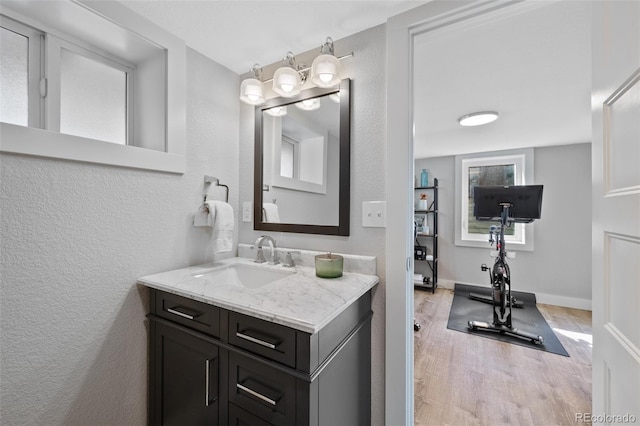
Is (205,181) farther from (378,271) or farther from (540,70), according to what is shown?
(540,70)

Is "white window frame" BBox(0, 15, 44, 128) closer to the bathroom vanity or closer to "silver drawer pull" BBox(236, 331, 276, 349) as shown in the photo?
the bathroom vanity

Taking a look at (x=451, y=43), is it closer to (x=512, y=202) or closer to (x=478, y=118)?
(x=478, y=118)

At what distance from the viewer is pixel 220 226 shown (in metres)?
1.48

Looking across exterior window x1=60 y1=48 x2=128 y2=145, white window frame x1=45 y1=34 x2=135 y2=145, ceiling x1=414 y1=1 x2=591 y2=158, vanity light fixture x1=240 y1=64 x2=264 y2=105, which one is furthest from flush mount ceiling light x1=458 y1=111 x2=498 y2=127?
white window frame x1=45 y1=34 x2=135 y2=145

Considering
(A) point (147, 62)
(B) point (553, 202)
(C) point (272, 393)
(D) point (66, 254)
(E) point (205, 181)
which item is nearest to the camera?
(C) point (272, 393)

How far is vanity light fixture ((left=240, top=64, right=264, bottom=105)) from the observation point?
1.54m

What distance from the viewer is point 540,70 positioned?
5.43 ft

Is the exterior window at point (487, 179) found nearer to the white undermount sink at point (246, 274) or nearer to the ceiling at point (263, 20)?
the ceiling at point (263, 20)

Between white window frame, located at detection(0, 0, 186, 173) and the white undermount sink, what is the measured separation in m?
0.59

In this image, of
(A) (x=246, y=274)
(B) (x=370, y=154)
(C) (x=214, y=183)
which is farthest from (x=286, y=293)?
(C) (x=214, y=183)

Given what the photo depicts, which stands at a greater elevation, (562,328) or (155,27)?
(155,27)

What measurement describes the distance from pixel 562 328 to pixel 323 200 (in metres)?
3.10

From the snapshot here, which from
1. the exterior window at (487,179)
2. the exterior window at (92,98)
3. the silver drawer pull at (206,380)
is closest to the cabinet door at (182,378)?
the silver drawer pull at (206,380)

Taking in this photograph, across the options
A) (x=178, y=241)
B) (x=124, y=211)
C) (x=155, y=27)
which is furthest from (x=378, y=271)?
(x=155, y=27)
